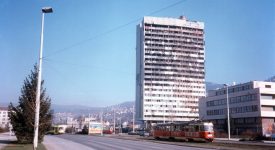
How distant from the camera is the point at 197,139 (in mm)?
50375

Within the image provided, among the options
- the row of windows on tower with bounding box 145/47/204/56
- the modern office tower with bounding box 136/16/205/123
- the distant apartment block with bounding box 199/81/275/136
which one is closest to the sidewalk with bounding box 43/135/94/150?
the distant apartment block with bounding box 199/81/275/136

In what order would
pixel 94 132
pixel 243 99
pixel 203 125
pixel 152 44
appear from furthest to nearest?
pixel 152 44 < pixel 243 99 < pixel 94 132 < pixel 203 125

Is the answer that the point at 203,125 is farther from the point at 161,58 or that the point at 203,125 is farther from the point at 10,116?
the point at 161,58

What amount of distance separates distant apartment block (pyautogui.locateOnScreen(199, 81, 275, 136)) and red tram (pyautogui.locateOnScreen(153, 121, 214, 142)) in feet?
129

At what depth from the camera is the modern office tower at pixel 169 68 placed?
18625cm

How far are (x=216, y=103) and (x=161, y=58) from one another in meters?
75.4

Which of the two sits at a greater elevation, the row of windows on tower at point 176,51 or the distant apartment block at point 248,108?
the row of windows on tower at point 176,51

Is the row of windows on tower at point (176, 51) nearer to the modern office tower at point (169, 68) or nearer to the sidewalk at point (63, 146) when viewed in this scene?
the modern office tower at point (169, 68)

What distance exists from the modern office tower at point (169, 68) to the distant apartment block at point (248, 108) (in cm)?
6736

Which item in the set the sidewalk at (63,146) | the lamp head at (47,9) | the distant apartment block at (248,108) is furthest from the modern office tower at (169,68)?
the lamp head at (47,9)

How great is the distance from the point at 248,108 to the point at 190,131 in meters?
54.6

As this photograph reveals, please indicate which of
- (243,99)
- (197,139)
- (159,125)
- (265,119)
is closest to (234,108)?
(243,99)

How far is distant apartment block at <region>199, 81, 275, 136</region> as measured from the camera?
96.5 metres

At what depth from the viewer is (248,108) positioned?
10138 centimetres
